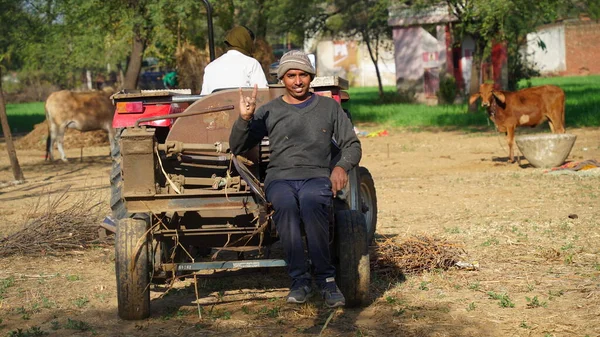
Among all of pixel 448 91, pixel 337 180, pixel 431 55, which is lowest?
pixel 337 180

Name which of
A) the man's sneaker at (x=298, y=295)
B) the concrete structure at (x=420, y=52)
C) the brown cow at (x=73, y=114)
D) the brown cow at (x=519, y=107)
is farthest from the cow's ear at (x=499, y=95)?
the concrete structure at (x=420, y=52)

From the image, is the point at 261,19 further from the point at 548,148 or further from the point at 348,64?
the point at 348,64

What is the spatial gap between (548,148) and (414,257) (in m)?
7.19

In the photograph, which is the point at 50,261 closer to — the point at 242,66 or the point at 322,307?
the point at 242,66

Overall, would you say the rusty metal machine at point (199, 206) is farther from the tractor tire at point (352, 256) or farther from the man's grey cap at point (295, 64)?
the man's grey cap at point (295, 64)

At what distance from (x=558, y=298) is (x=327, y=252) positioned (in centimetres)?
168

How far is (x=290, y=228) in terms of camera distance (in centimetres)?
565

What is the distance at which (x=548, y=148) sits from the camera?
45.3 ft

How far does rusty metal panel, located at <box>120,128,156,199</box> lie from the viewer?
575 centimetres

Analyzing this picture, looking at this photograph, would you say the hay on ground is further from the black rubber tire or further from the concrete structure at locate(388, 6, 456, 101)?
the concrete structure at locate(388, 6, 456, 101)

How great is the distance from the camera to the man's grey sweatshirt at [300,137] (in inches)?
232

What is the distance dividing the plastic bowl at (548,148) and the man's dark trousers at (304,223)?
8.76 meters

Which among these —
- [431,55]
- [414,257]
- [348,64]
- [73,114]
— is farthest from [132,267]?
[348,64]

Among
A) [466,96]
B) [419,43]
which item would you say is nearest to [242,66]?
[466,96]
